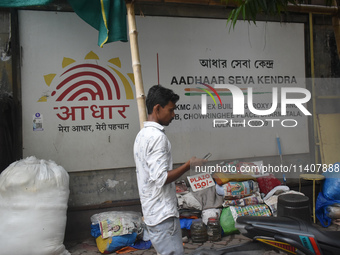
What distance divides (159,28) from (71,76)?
1.45 metres

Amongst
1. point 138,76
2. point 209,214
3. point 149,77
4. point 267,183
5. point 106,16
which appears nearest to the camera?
point 138,76

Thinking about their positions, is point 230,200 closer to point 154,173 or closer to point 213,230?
point 213,230

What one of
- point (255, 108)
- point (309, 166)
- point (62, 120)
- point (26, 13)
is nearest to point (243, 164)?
point (255, 108)

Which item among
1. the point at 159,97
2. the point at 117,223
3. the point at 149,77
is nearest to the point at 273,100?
the point at 149,77

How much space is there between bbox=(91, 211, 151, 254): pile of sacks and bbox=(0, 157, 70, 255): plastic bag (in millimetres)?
465

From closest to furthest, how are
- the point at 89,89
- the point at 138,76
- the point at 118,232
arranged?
1. the point at 138,76
2. the point at 118,232
3. the point at 89,89

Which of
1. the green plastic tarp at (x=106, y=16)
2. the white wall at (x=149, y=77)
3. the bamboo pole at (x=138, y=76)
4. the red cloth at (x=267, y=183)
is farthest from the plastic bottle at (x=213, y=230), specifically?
the green plastic tarp at (x=106, y=16)

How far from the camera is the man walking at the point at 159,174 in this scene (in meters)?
2.20

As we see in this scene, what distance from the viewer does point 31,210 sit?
3770 millimetres

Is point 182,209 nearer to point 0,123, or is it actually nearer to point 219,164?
point 219,164

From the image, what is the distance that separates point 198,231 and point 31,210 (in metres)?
2.06

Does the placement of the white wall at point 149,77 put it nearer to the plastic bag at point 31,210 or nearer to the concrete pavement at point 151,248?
the plastic bag at point 31,210

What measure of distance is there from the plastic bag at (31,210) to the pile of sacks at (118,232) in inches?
18.3

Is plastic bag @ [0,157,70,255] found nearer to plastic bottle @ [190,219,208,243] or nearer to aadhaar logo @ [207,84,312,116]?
plastic bottle @ [190,219,208,243]
